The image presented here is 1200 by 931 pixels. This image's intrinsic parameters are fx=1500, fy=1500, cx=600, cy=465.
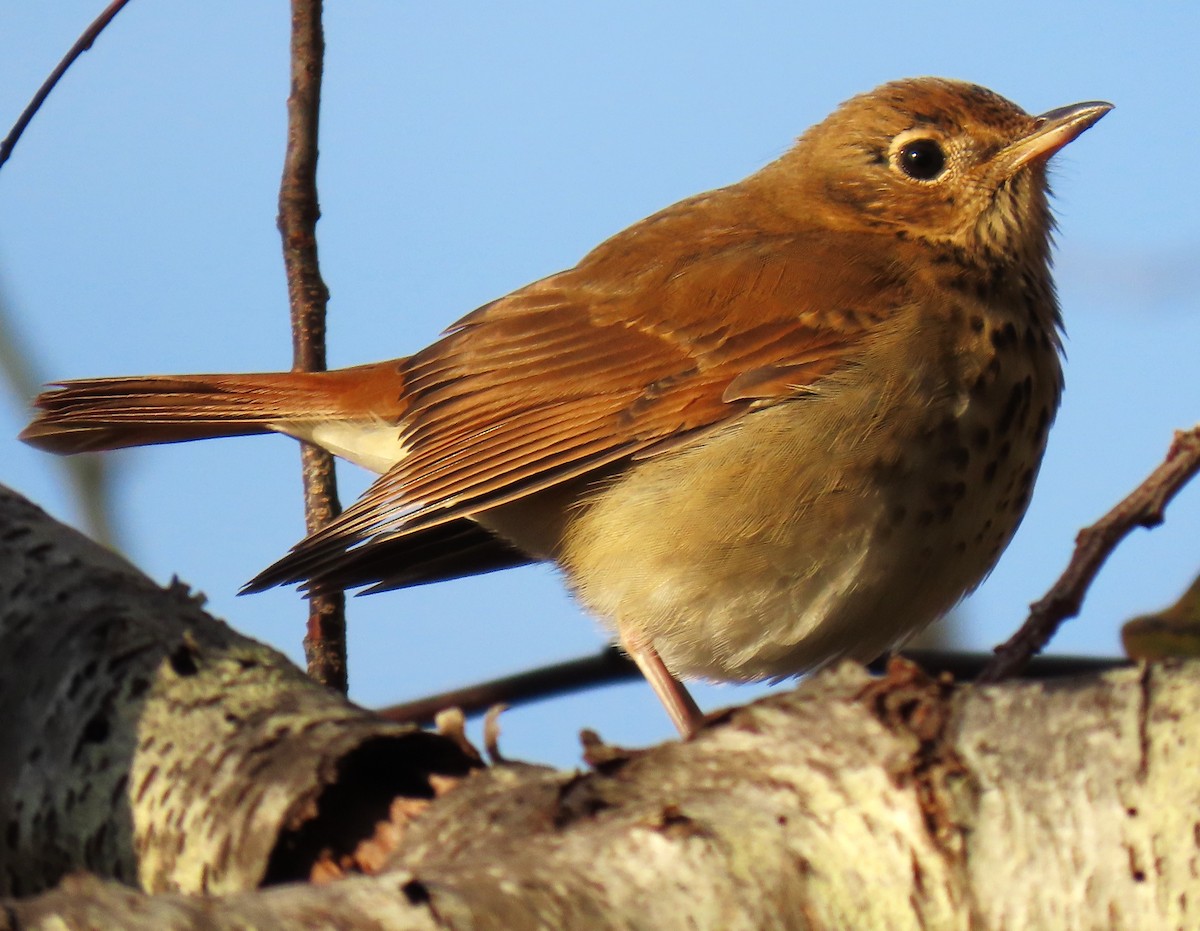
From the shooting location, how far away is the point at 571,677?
141 inches

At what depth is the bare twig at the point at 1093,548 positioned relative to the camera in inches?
103

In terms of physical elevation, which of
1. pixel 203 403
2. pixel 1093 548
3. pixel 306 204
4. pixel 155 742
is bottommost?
pixel 155 742

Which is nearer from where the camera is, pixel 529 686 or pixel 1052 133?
pixel 529 686

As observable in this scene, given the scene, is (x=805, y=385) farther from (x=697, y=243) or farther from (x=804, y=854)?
(x=804, y=854)

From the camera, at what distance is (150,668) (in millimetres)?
2666

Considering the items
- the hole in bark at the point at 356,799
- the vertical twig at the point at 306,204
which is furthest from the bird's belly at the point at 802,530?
the hole in bark at the point at 356,799

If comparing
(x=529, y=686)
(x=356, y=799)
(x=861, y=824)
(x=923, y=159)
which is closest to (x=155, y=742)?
(x=356, y=799)

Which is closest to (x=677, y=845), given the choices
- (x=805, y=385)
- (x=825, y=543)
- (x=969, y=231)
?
(x=825, y=543)

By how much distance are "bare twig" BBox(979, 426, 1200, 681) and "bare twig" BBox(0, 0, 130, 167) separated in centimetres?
243

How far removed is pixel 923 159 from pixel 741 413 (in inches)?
46.1

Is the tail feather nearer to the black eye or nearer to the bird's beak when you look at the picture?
the black eye

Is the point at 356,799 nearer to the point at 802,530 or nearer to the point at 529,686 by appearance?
Result: the point at 529,686

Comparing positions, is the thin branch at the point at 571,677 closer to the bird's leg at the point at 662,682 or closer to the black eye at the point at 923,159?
the bird's leg at the point at 662,682

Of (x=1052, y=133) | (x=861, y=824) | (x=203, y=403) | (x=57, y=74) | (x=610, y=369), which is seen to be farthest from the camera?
(x=203, y=403)
